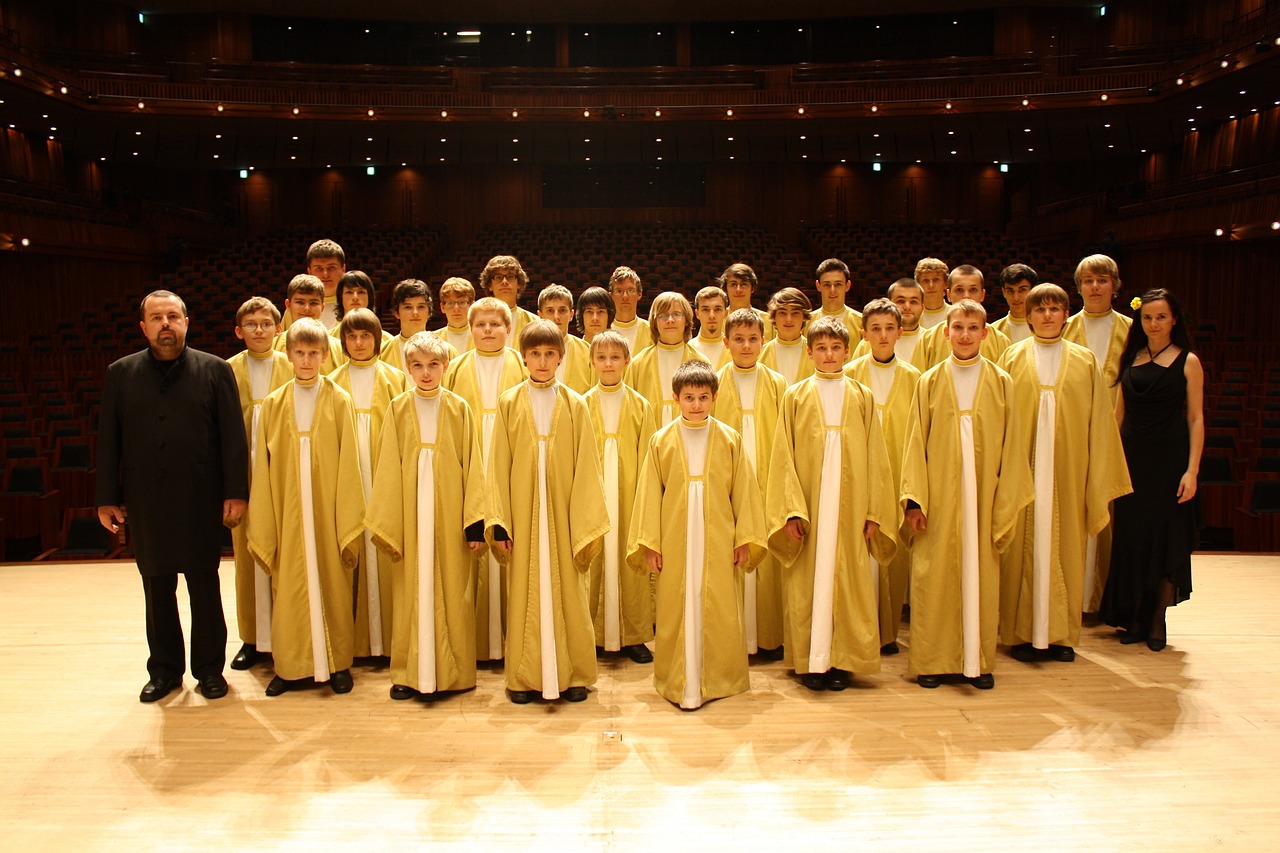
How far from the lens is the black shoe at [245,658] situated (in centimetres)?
399

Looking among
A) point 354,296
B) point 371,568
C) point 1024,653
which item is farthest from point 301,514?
point 1024,653

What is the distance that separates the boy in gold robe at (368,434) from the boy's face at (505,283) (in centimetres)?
89

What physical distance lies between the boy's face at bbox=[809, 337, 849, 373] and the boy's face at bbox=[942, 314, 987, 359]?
48cm

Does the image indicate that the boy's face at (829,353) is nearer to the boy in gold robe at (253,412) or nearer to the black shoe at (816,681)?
the black shoe at (816,681)

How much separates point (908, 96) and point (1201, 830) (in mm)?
16419

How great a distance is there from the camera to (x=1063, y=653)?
400 cm

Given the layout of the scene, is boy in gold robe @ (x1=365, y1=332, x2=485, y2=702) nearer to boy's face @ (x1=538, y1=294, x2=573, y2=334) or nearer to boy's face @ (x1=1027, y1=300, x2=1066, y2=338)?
boy's face @ (x1=538, y1=294, x2=573, y2=334)

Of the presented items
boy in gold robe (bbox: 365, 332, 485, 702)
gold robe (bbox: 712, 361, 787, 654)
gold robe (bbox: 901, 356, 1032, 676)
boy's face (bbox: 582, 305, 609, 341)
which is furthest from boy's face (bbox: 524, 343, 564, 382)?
gold robe (bbox: 901, 356, 1032, 676)

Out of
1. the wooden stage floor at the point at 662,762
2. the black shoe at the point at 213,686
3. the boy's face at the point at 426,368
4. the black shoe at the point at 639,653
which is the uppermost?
the boy's face at the point at 426,368

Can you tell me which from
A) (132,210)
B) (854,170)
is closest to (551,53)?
(854,170)

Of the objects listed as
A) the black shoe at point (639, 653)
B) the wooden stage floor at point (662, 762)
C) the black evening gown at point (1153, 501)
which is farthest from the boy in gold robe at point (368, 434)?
the black evening gown at point (1153, 501)

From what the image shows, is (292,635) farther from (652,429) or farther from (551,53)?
(551,53)

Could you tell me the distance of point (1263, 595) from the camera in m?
4.80

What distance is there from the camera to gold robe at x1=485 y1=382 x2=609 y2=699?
3.55 m
